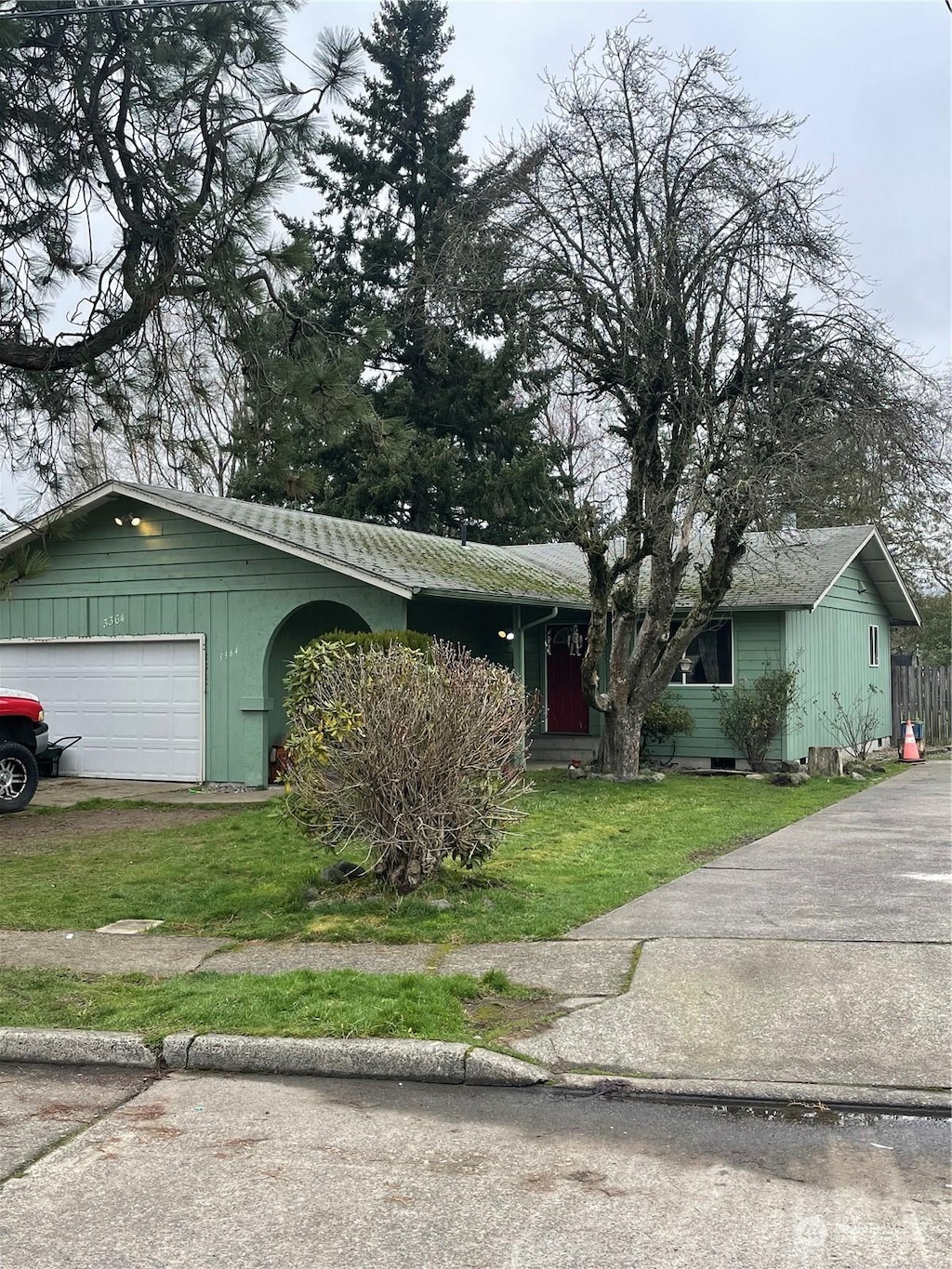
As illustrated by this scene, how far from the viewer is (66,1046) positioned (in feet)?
18.0

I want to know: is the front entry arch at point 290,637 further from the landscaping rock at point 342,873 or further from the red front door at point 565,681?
the landscaping rock at point 342,873

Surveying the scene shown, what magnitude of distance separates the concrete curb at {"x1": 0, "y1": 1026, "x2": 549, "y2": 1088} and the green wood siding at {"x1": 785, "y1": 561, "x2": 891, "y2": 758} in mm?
14611

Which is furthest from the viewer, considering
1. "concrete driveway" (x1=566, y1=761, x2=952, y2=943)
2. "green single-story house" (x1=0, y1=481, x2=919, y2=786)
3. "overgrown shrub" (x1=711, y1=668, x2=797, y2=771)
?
"overgrown shrub" (x1=711, y1=668, x2=797, y2=771)

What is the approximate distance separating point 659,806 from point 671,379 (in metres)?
5.81

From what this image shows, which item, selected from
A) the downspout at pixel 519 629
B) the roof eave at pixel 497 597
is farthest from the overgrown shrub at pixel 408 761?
the downspout at pixel 519 629

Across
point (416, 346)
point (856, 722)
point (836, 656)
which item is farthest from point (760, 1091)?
point (416, 346)

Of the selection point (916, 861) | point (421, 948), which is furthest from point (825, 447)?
point (421, 948)

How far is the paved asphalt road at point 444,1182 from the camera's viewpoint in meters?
3.55

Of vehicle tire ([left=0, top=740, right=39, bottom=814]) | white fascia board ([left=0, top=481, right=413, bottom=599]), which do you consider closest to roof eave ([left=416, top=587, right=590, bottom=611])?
white fascia board ([left=0, top=481, right=413, bottom=599])

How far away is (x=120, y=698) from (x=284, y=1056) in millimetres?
13122

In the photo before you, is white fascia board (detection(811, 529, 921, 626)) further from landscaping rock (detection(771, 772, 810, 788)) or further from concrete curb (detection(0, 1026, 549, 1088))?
concrete curb (detection(0, 1026, 549, 1088))

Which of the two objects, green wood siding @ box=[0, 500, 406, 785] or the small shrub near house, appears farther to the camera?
the small shrub near house

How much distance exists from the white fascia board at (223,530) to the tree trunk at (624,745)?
4.43 meters

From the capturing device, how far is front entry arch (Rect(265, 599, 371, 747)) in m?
17.1
